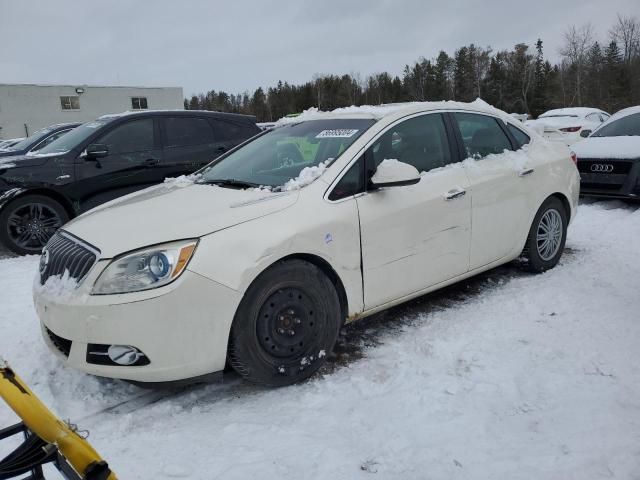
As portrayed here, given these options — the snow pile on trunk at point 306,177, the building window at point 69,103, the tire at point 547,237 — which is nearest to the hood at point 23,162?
the snow pile on trunk at point 306,177

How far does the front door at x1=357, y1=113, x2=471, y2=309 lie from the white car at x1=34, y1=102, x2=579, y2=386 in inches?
0.4

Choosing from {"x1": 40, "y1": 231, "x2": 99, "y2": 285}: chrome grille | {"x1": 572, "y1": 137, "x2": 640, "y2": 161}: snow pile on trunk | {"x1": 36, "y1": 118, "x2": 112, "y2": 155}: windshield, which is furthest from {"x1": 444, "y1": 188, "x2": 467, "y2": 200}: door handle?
{"x1": 36, "y1": 118, "x2": 112, "y2": 155}: windshield

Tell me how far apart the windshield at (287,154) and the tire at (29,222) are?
3460 mm

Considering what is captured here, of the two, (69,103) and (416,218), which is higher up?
(69,103)

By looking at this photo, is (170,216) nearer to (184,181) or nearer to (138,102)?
(184,181)

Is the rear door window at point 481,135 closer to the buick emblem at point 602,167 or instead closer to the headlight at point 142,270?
the headlight at point 142,270

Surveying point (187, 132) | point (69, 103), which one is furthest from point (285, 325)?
point (69, 103)

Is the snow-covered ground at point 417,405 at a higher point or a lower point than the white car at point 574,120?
lower

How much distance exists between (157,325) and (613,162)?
747 cm

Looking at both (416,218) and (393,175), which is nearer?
(393,175)

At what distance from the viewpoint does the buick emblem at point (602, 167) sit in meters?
7.69

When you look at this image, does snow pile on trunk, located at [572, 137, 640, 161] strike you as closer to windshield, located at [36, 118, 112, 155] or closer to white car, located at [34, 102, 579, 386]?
white car, located at [34, 102, 579, 386]

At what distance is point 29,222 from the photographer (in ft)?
21.2

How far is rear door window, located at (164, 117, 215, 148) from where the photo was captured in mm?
7402
